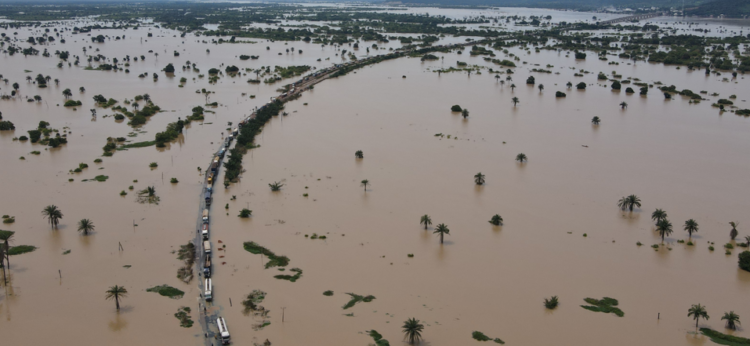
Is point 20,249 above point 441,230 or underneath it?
underneath

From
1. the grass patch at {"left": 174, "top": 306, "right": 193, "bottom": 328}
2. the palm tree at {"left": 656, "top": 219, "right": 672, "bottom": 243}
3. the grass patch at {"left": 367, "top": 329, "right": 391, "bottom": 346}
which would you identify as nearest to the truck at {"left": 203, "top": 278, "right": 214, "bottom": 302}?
the grass patch at {"left": 174, "top": 306, "right": 193, "bottom": 328}

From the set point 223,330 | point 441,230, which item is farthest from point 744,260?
point 223,330

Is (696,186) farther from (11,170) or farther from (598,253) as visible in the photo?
(11,170)

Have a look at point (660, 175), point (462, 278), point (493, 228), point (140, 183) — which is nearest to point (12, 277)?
point (140, 183)

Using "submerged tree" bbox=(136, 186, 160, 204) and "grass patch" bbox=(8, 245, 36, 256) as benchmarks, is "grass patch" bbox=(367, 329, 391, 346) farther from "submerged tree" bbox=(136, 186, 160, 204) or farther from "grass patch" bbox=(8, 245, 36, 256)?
"submerged tree" bbox=(136, 186, 160, 204)

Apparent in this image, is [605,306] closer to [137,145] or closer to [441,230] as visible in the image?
[441,230]
